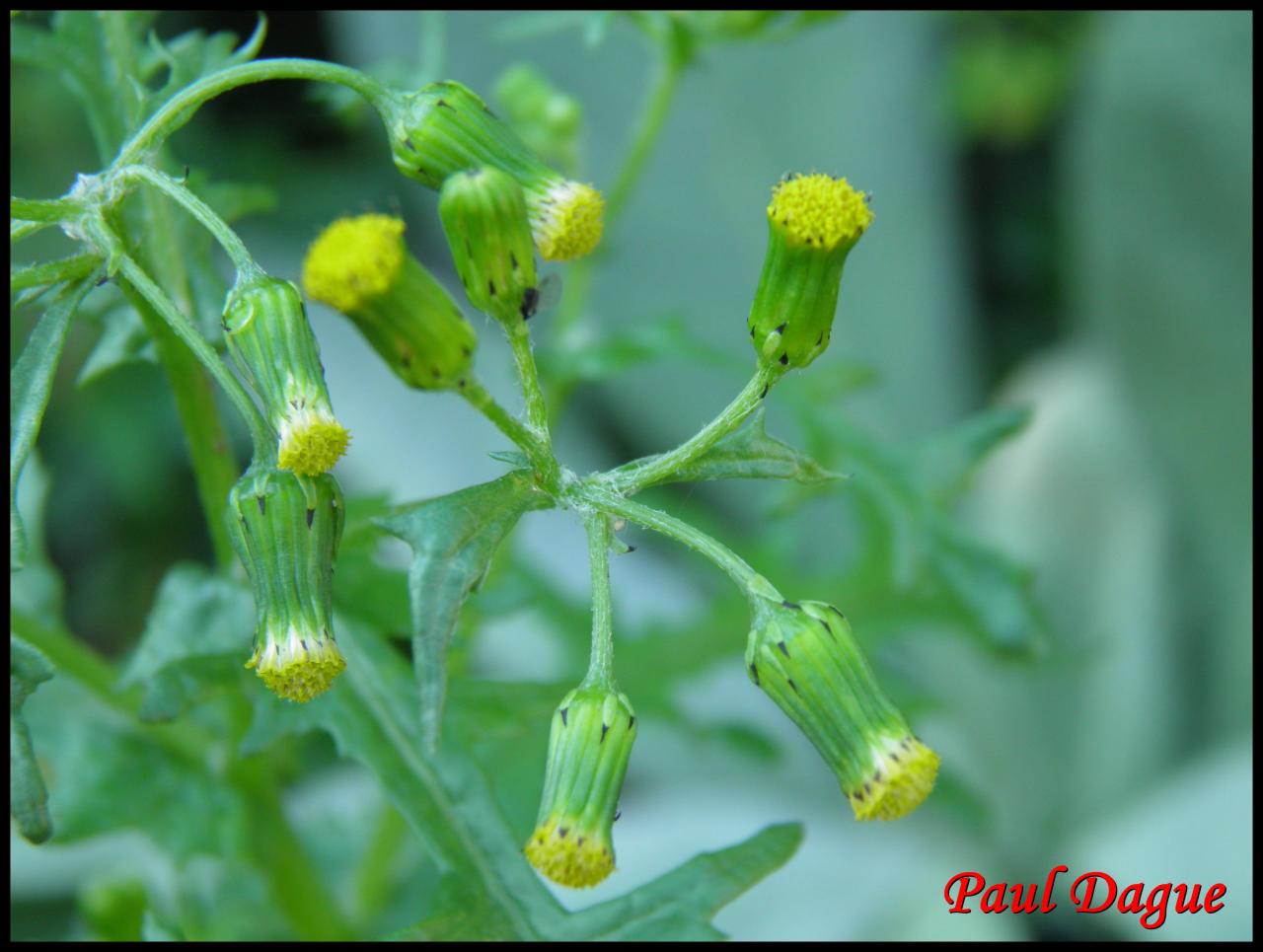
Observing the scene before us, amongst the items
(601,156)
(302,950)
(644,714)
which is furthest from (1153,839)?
(601,156)

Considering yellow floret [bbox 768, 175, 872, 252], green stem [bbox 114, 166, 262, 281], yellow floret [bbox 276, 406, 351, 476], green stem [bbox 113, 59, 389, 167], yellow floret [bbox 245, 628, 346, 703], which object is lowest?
yellow floret [bbox 245, 628, 346, 703]

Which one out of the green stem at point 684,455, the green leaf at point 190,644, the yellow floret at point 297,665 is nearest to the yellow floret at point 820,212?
the green stem at point 684,455

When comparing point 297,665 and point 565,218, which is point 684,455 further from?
point 297,665

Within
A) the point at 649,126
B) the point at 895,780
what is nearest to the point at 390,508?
the point at 895,780

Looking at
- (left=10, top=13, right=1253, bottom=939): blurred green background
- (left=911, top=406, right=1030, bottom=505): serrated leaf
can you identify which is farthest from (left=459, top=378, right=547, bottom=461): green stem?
(left=10, top=13, right=1253, bottom=939): blurred green background

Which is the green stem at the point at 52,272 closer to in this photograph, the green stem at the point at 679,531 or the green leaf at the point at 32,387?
the green leaf at the point at 32,387

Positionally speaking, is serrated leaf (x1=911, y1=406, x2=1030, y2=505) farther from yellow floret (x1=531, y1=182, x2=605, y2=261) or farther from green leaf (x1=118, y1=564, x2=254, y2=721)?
green leaf (x1=118, y1=564, x2=254, y2=721)
